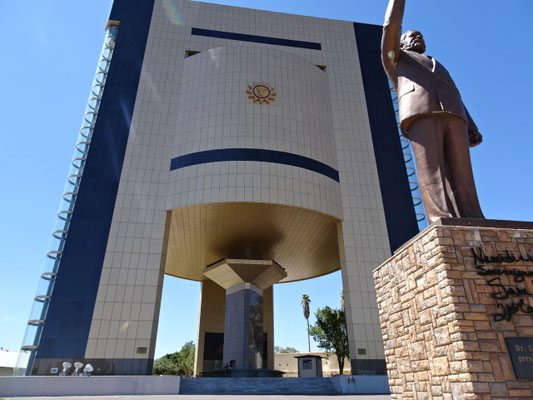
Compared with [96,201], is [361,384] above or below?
below

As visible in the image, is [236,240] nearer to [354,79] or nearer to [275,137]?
[275,137]

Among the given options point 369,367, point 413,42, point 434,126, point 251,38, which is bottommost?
point 369,367

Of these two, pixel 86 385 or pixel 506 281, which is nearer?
pixel 506 281

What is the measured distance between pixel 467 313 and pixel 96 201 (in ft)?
81.7

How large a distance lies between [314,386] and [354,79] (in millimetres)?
26514

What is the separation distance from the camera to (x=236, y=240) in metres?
31.4

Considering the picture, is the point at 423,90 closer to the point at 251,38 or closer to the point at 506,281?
the point at 506,281

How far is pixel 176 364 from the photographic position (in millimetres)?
55062

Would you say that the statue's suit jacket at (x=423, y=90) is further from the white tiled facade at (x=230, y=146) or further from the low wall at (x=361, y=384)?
the white tiled facade at (x=230, y=146)

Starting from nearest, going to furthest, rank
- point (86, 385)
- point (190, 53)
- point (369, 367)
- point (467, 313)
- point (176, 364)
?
point (467, 313) < point (86, 385) < point (369, 367) < point (190, 53) < point (176, 364)

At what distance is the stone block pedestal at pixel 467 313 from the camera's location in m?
5.59

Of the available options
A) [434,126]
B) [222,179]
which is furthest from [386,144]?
[434,126]

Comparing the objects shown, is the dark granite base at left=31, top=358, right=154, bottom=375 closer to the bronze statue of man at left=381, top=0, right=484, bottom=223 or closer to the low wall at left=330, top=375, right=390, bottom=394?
the low wall at left=330, top=375, right=390, bottom=394

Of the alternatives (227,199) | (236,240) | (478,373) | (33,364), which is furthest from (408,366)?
(236,240)
